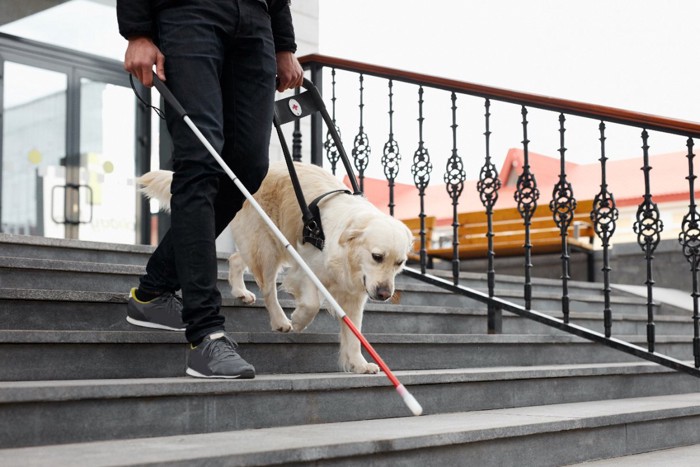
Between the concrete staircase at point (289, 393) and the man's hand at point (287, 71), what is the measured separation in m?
0.86

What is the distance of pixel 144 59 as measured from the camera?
2.52 m

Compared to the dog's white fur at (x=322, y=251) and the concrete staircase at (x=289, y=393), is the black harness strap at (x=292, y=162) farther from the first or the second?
the concrete staircase at (x=289, y=393)

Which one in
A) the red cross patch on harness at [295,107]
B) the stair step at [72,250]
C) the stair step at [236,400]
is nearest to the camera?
the stair step at [236,400]

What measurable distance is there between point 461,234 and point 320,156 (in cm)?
440

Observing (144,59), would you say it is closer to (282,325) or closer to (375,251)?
(375,251)

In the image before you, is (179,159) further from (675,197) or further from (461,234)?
(675,197)

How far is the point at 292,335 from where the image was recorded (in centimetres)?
299

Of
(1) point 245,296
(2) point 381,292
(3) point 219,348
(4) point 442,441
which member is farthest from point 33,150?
(4) point 442,441

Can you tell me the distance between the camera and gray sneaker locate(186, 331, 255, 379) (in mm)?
2426

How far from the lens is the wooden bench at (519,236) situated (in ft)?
25.6

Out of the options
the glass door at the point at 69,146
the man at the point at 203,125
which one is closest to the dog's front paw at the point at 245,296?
the man at the point at 203,125

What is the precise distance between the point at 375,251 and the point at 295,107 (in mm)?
761

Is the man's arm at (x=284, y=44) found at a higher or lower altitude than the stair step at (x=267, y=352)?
higher

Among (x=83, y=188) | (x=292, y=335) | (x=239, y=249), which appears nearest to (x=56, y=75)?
(x=83, y=188)
